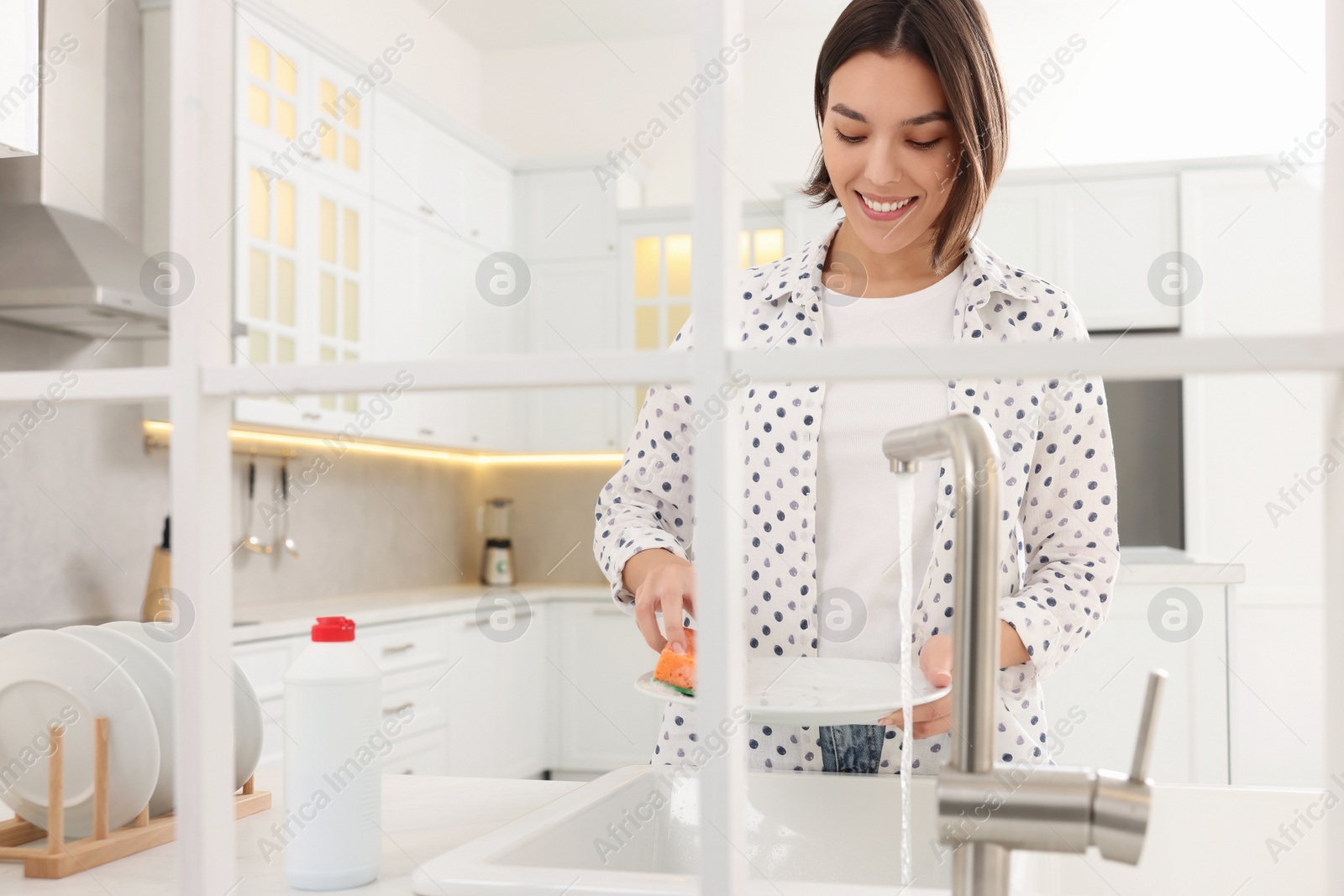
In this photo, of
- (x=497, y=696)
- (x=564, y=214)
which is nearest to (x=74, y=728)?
(x=497, y=696)

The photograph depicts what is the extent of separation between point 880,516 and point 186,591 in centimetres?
71

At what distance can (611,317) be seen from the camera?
4070 mm

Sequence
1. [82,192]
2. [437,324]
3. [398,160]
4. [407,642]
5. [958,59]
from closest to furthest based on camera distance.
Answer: [958,59]
[82,192]
[407,642]
[398,160]
[437,324]

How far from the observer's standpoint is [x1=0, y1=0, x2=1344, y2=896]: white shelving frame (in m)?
0.43

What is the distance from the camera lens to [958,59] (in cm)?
100

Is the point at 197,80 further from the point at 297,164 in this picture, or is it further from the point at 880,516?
the point at 297,164

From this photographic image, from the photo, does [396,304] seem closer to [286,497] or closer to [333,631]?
[286,497]

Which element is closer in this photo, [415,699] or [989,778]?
[989,778]

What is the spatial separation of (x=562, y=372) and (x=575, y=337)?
→ 3637 mm

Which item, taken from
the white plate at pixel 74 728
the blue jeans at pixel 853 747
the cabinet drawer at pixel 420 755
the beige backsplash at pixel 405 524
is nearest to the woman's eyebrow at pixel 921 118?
the blue jeans at pixel 853 747

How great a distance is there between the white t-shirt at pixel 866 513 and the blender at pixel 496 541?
312cm

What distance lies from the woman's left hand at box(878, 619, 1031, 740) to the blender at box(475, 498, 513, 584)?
3251 mm

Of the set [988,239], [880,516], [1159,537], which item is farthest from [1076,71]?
[880,516]

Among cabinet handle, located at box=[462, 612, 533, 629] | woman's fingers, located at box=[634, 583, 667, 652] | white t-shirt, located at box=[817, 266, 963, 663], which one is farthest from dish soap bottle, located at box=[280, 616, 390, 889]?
cabinet handle, located at box=[462, 612, 533, 629]
